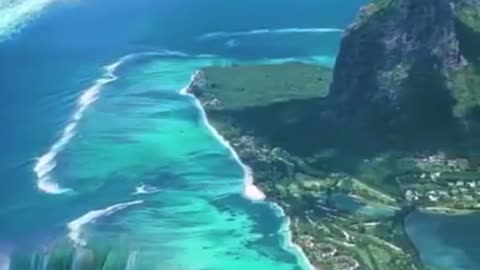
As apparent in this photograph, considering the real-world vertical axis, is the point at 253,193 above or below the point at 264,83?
below

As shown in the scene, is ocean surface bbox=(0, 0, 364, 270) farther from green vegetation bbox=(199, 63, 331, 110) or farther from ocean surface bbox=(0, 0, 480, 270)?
green vegetation bbox=(199, 63, 331, 110)

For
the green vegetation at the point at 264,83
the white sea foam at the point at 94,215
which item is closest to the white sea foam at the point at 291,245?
the white sea foam at the point at 94,215

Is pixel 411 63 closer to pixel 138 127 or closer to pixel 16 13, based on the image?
pixel 138 127

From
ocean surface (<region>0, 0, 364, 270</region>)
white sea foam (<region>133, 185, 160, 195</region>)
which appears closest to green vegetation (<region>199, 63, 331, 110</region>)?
ocean surface (<region>0, 0, 364, 270</region>)

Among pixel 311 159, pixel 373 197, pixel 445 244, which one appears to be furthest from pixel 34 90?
pixel 445 244

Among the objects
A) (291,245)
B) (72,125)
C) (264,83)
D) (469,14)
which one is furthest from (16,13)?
(291,245)

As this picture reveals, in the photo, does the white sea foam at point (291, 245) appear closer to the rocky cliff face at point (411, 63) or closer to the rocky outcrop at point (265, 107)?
the rocky outcrop at point (265, 107)

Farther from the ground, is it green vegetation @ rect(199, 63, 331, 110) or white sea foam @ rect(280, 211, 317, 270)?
green vegetation @ rect(199, 63, 331, 110)

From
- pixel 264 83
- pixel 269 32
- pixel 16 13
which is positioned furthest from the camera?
pixel 269 32
